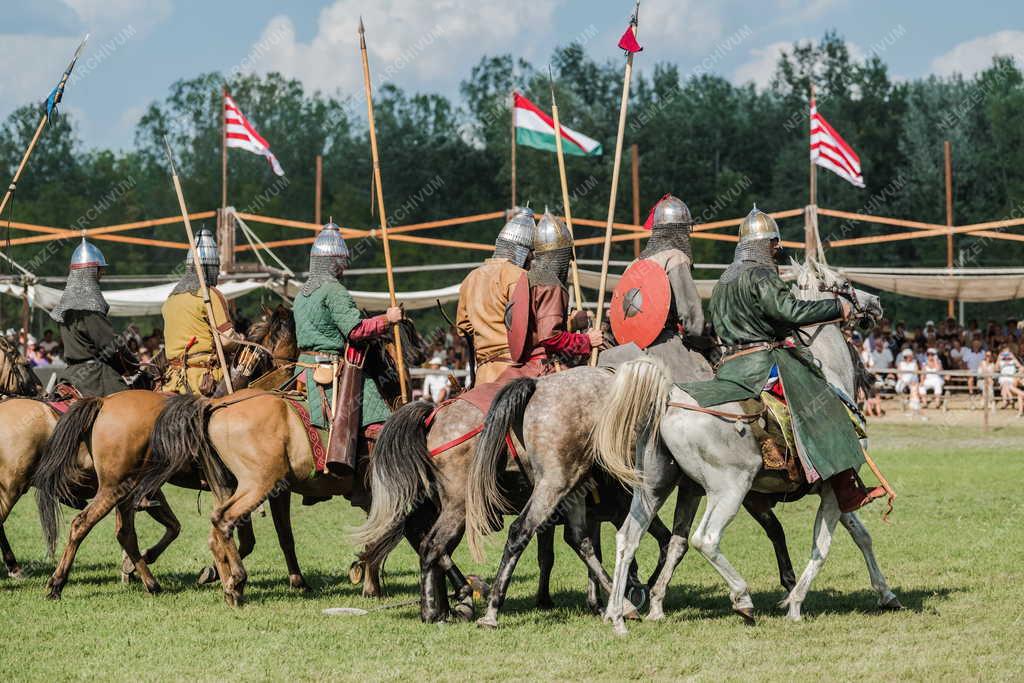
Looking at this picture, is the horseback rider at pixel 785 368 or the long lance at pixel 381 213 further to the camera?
the long lance at pixel 381 213

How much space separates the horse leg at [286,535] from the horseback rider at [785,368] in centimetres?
343

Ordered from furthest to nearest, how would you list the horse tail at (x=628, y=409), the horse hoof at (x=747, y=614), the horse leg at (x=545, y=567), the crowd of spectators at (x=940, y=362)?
1. the crowd of spectators at (x=940, y=362)
2. the horse leg at (x=545, y=567)
3. the horse hoof at (x=747, y=614)
4. the horse tail at (x=628, y=409)

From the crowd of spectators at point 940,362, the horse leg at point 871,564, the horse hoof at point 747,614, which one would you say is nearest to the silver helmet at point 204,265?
the horse hoof at point 747,614

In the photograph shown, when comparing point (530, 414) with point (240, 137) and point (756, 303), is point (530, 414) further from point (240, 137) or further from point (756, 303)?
point (240, 137)

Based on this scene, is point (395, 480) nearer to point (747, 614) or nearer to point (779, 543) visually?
point (747, 614)

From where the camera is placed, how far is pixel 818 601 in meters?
8.56

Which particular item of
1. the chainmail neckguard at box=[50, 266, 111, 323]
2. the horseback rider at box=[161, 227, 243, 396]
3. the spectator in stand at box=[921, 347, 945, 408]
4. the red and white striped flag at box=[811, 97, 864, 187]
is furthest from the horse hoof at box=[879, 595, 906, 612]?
the spectator in stand at box=[921, 347, 945, 408]

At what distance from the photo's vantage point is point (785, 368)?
7.79 meters

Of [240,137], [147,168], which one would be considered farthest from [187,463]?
[147,168]

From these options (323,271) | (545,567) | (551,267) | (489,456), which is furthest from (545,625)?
(323,271)

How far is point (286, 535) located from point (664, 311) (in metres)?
3.30

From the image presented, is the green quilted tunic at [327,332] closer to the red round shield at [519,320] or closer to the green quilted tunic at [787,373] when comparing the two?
the red round shield at [519,320]

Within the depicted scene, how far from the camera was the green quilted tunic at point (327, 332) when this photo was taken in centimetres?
889

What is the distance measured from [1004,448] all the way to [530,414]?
1256 cm
